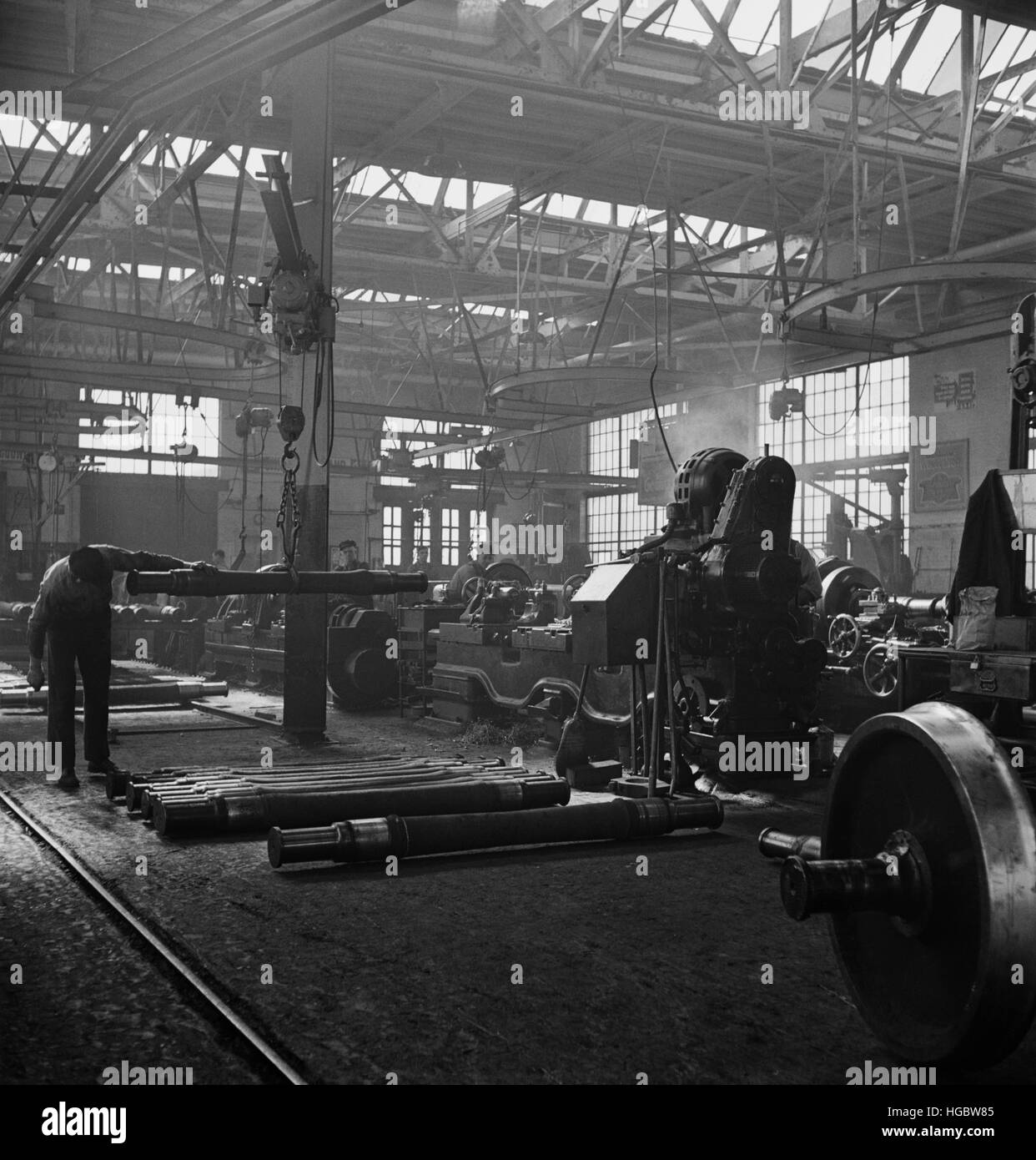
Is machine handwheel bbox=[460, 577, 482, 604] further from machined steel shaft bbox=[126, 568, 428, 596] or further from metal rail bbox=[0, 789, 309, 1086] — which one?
metal rail bbox=[0, 789, 309, 1086]

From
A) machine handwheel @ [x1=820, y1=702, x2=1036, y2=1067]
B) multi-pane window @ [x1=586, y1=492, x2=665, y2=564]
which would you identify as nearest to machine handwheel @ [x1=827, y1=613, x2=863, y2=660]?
machine handwheel @ [x1=820, y1=702, x2=1036, y2=1067]

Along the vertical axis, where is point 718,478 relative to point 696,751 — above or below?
above

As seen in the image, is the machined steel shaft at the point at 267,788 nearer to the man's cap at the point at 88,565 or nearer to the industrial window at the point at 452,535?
the man's cap at the point at 88,565

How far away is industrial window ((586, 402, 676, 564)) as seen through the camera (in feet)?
82.7

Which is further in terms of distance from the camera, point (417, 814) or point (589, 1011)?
point (417, 814)

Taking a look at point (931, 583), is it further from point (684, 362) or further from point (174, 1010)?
point (174, 1010)

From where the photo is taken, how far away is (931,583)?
16875mm

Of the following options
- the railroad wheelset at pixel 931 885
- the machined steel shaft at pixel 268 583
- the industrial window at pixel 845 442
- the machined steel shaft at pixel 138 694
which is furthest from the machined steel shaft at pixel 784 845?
the industrial window at pixel 845 442

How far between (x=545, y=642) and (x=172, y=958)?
509 centimetres

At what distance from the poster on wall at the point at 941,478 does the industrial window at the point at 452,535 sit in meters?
12.3

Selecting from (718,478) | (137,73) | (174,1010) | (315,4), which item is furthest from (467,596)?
(174,1010)

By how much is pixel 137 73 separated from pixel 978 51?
15.4 feet

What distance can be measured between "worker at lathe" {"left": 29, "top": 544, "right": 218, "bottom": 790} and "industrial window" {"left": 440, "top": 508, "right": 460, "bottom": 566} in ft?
66.8
